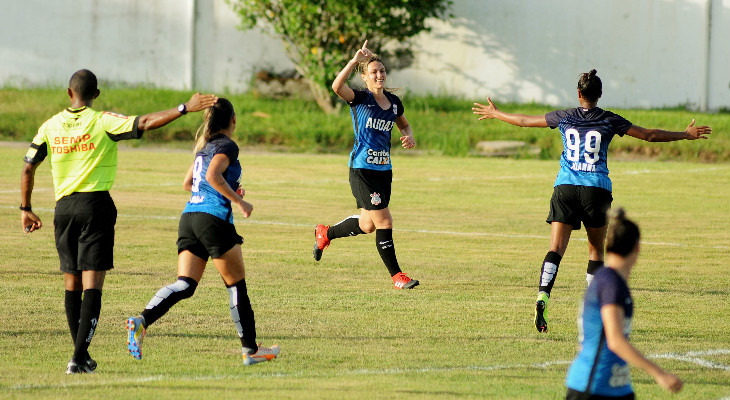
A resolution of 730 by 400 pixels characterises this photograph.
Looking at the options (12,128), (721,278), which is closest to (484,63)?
(12,128)

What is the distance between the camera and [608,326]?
4.48m

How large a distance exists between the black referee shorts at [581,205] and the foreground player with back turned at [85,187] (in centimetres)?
339

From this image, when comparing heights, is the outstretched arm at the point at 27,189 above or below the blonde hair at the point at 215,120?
below

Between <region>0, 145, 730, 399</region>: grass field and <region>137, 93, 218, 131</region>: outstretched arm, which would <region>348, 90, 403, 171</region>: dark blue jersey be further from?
<region>137, 93, 218, 131</region>: outstretched arm

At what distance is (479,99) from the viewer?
3027cm

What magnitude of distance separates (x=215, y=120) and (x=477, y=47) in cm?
2351

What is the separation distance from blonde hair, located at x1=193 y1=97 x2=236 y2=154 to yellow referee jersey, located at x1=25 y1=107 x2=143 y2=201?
0.47m

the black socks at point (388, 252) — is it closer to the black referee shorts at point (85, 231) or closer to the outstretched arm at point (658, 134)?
the outstretched arm at point (658, 134)

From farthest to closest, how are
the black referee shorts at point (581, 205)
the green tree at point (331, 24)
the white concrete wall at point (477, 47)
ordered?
the white concrete wall at point (477, 47), the green tree at point (331, 24), the black referee shorts at point (581, 205)

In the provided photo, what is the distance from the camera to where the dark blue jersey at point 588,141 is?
877 centimetres

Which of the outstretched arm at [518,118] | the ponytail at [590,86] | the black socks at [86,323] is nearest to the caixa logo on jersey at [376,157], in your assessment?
the outstretched arm at [518,118]

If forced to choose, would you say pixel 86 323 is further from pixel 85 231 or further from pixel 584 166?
pixel 584 166

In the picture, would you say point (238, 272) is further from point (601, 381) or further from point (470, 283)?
point (470, 283)

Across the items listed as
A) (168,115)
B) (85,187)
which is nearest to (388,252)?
(85,187)
